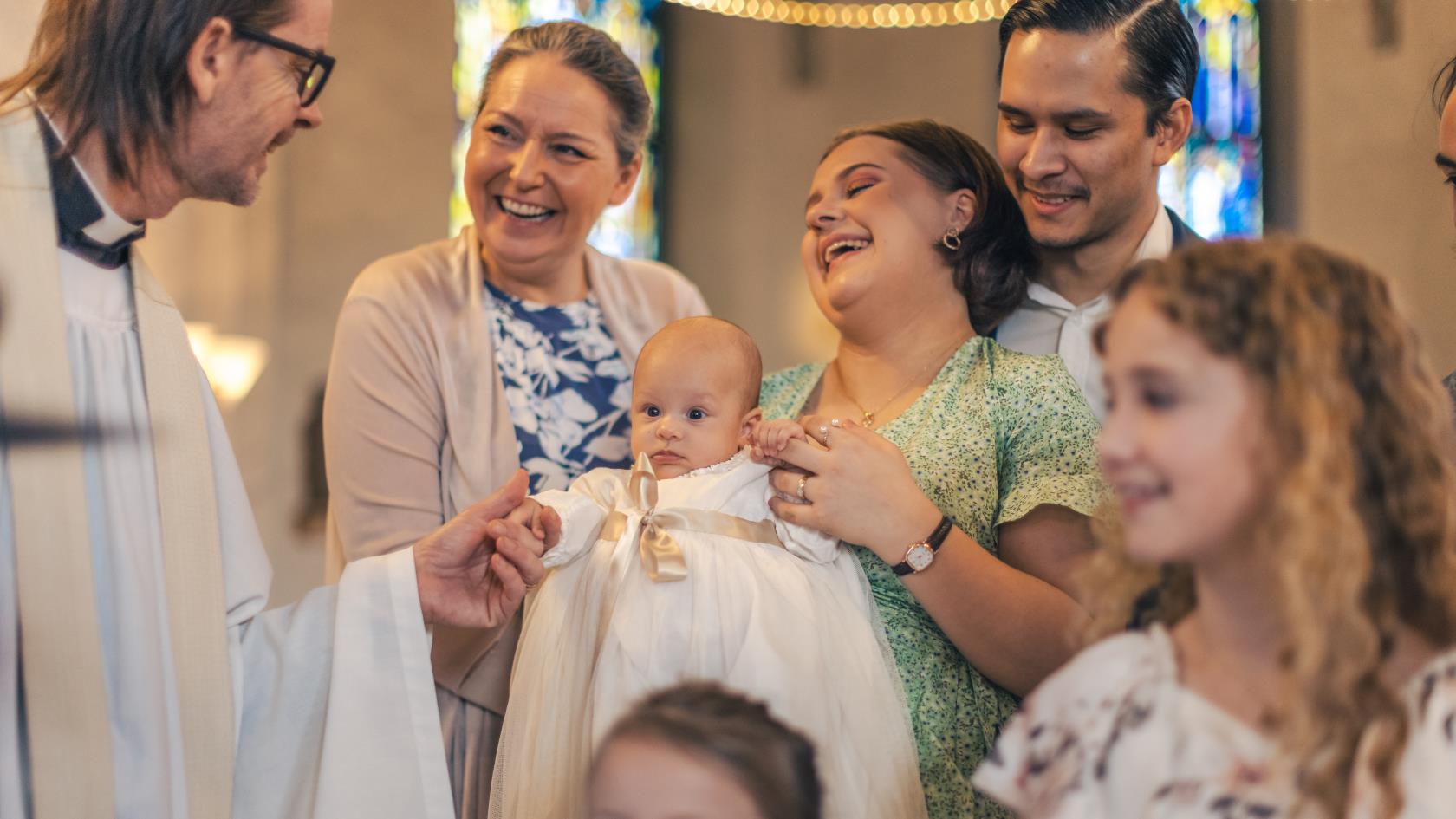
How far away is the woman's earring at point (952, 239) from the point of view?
2641 millimetres

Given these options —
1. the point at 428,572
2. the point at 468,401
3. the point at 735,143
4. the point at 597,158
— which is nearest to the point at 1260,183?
the point at 735,143

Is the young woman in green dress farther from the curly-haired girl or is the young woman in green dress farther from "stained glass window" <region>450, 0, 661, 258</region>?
"stained glass window" <region>450, 0, 661, 258</region>

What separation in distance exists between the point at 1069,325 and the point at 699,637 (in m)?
1.01

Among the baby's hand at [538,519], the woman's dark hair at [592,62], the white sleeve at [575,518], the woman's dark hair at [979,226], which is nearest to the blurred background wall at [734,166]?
the woman's dark hair at [979,226]

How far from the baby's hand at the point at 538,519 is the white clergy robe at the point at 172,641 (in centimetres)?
19

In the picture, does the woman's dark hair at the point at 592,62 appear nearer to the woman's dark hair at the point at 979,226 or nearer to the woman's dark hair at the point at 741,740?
the woman's dark hair at the point at 979,226

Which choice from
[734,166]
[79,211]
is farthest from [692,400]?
[734,166]

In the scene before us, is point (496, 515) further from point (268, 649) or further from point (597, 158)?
point (597, 158)

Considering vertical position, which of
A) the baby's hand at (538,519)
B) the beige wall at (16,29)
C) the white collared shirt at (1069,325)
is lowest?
the baby's hand at (538,519)

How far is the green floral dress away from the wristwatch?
16 centimetres

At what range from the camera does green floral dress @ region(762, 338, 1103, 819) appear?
2.26 metres

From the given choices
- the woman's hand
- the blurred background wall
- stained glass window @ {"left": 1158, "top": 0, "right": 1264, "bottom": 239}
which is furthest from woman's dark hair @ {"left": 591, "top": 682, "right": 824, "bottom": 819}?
stained glass window @ {"left": 1158, "top": 0, "right": 1264, "bottom": 239}

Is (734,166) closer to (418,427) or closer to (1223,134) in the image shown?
(1223,134)

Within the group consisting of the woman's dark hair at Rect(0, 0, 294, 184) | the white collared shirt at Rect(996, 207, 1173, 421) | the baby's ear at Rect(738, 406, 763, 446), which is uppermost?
the woman's dark hair at Rect(0, 0, 294, 184)
